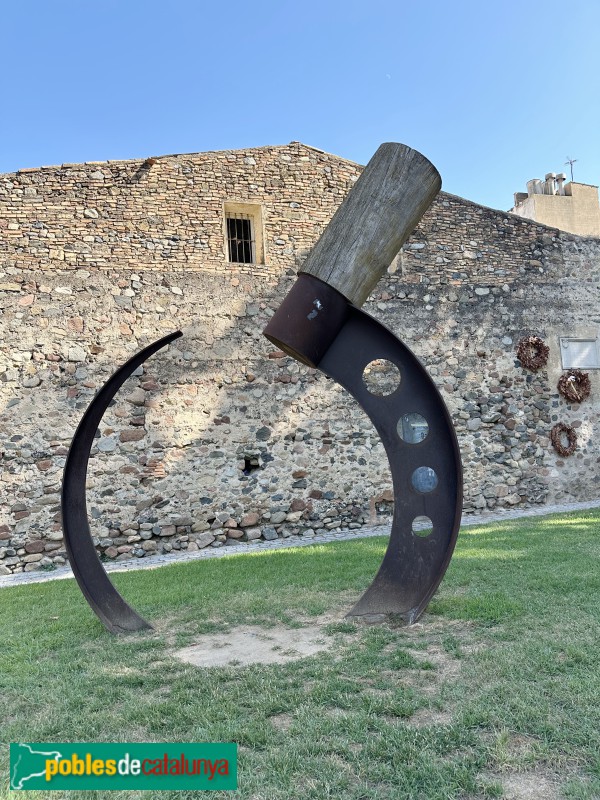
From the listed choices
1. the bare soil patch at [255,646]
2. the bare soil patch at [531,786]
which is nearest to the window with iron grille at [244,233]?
the bare soil patch at [255,646]

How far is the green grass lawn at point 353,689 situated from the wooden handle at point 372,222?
Answer: 6.94 ft

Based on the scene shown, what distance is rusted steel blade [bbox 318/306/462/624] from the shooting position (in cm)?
402

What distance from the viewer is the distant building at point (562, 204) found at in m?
18.5

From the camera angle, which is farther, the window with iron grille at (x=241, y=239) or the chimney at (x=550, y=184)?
the chimney at (x=550, y=184)

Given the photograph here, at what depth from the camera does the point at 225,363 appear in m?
8.84

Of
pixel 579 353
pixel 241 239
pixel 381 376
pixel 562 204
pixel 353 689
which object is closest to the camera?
pixel 353 689

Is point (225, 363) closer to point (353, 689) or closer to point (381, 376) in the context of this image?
point (381, 376)

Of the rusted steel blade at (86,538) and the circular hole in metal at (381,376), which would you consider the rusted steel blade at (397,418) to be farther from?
the circular hole in metal at (381,376)

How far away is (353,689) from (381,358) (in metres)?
1.99

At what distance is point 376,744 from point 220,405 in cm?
663

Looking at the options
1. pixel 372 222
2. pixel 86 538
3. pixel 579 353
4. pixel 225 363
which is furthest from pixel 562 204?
pixel 86 538

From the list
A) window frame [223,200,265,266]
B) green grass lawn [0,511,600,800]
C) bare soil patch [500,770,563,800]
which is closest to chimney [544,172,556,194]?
window frame [223,200,265,266]

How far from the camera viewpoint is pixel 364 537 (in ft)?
27.5

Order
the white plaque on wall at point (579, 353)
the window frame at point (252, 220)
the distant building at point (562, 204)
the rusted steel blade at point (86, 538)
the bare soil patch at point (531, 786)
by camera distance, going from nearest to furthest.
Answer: the bare soil patch at point (531, 786) < the rusted steel blade at point (86, 538) < the window frame at point (252, 220) < the white plaque on wall at point (579, 353) < the distant building at point (562, 204)
